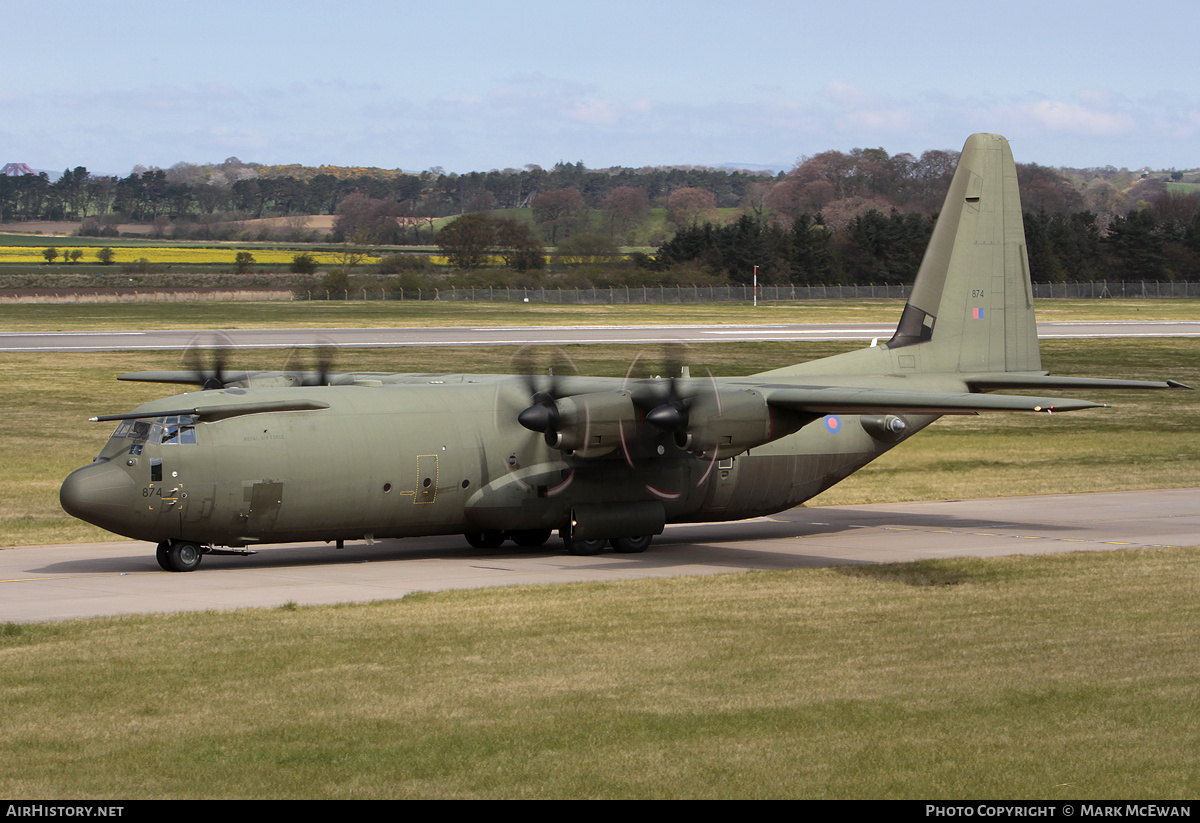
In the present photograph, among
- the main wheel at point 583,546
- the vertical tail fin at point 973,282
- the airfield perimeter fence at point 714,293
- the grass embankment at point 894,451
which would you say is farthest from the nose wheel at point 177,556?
the airfield perimeter fence at point 714,293

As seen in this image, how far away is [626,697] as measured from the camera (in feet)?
42.2

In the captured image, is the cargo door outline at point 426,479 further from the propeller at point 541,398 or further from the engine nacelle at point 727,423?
the engine nacelle at point 727,423

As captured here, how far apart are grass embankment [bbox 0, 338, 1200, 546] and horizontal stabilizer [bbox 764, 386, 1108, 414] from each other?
10.0 m

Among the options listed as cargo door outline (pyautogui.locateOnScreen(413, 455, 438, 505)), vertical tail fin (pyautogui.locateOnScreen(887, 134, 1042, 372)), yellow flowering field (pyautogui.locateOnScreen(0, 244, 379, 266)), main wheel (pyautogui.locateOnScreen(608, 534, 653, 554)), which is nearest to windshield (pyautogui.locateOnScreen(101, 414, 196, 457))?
cargo door outline (pyautogui.locateOnScreen(413, 455, 438, 505))

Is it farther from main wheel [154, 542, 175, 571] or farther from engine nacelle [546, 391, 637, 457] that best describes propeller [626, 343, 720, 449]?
main wheel [154, 542, 175, 571]

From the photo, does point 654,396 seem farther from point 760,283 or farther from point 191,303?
point 760,283

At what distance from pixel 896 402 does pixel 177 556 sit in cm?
1201

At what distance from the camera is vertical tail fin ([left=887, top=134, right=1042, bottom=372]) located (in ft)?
88.8

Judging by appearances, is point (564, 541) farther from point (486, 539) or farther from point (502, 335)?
point (502, 335)

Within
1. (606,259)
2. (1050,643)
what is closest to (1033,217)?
(606,259)

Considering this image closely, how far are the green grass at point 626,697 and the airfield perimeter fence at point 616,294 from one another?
94.8 meters

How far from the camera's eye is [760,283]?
128250mm

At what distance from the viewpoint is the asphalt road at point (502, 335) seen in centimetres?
6328
